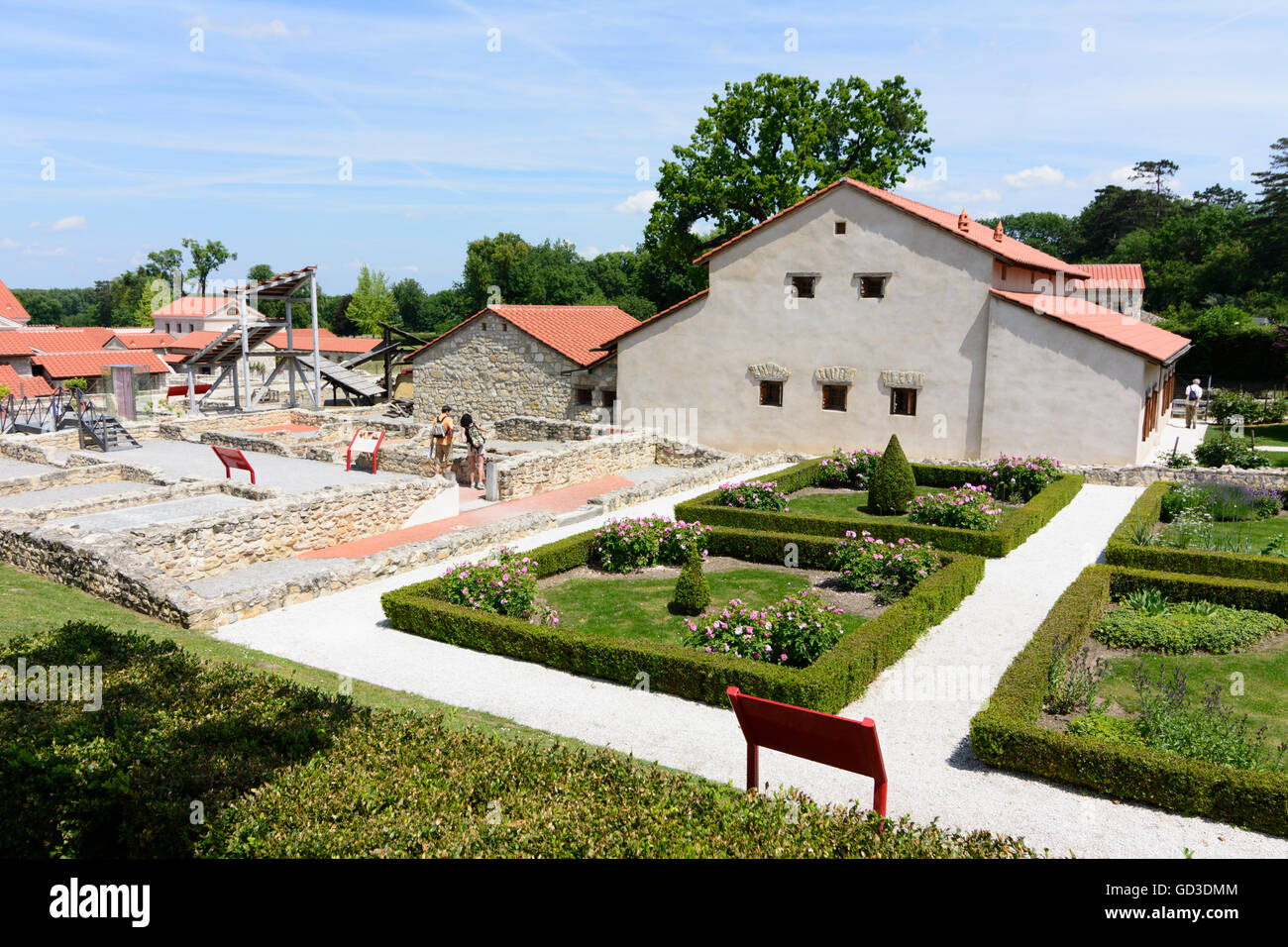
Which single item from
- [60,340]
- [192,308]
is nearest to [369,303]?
[192,308]

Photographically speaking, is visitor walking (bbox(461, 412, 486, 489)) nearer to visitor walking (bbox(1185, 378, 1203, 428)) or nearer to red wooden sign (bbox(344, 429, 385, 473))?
red wooden sign (bbox(344, 429, 385, 473))

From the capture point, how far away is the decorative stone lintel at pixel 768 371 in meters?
26.8

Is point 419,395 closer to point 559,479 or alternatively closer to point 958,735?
point 559,479

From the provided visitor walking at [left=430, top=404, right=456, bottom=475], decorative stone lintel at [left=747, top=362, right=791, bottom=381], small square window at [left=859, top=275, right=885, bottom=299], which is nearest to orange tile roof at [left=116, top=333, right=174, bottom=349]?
visitor walking at [left=430, top=404, right=456, bottom=475]

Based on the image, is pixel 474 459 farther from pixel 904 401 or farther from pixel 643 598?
pixel 904 401

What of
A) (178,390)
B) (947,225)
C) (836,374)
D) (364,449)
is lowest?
(364,449)

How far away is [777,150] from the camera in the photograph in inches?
1592

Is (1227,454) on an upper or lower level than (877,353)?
lower

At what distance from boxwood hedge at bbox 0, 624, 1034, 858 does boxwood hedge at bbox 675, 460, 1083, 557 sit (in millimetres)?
9722

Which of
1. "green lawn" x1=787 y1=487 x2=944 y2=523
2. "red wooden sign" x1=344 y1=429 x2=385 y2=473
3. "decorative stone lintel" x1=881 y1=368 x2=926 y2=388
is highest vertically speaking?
"decorative stone lintel" x1=881 y1=368 x2=926 y2=388

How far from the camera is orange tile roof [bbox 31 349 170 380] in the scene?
51.7m

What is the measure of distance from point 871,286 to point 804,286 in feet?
6.68
